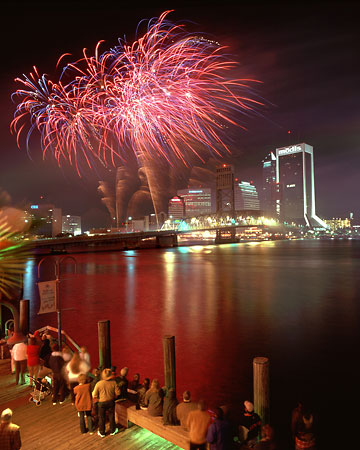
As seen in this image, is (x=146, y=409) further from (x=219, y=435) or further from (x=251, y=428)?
(x=251, y=428)

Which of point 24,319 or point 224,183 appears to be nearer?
point 24,319

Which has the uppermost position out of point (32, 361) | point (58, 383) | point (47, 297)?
point (47, 297)

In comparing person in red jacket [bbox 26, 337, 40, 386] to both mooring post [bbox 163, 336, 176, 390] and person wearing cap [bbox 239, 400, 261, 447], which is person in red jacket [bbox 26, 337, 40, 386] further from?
person wearing cap [bbox 239, 400, 261, 447]

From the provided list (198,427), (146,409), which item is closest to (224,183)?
(146,409)

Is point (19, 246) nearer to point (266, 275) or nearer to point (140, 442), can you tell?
point (266, 275)

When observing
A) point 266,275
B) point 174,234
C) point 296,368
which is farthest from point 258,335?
point 174,234
